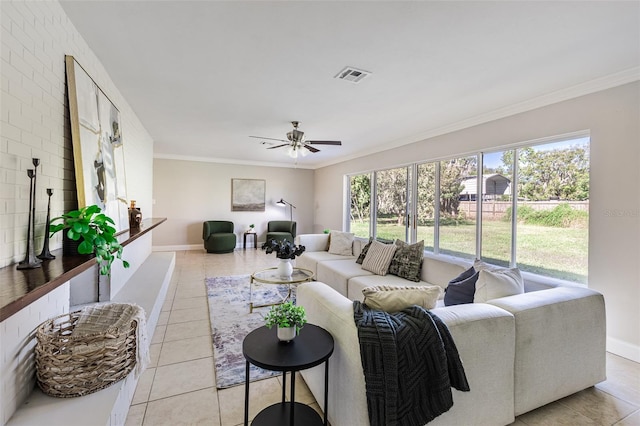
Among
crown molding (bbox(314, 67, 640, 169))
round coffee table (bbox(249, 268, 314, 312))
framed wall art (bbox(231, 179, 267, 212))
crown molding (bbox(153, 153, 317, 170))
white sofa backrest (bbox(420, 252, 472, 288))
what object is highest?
crown molding (bbox(153, 153, 317, 170))

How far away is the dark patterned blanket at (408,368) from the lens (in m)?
1.28

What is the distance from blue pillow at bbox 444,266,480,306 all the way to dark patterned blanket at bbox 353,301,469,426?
0.87m

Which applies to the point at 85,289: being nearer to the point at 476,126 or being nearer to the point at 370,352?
the point at 370,352

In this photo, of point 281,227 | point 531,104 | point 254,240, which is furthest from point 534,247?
point 254,240

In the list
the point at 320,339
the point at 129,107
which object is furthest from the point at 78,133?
the point at 320,339

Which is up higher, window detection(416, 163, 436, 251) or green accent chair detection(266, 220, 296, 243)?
window detection(416, 163, 436, 251)

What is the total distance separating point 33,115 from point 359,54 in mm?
2125

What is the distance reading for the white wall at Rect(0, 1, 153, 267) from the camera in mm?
1367

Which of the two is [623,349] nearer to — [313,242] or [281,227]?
[313,242]

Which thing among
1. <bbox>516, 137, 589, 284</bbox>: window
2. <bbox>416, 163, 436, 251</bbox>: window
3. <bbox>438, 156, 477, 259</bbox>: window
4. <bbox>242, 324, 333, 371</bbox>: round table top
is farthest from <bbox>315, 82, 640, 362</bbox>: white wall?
<bbox>242, 324, 333, 371</bbox>: round table top

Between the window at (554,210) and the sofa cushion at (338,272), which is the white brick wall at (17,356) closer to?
the sofa cushion at (338,272)

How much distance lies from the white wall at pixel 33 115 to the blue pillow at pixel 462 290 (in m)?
2.72

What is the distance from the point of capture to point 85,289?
8.38ft

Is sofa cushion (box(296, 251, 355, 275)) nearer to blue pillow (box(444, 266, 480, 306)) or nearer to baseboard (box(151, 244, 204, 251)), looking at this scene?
blue pillow (box(444, 266, 480, 306))
